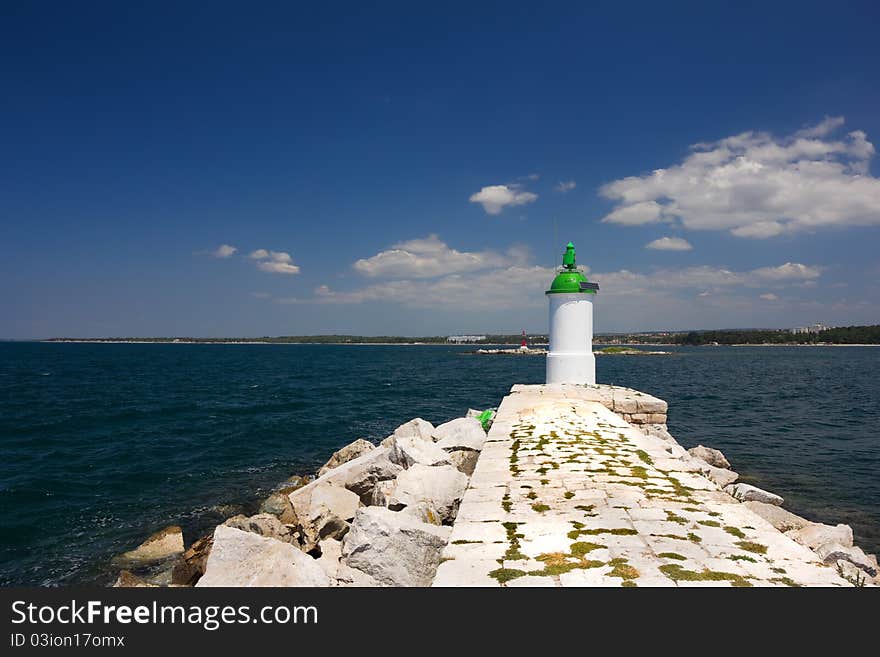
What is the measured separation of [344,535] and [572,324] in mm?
9454

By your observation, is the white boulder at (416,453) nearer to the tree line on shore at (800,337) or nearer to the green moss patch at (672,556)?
the green moss patch at (672,556)

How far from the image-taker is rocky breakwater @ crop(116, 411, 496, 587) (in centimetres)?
532

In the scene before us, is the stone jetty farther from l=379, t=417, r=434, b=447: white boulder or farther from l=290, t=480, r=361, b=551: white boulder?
l=379, t=417, r=434, b=447: white boulder

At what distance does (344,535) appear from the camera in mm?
7977

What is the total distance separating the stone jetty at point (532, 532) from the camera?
4316mm

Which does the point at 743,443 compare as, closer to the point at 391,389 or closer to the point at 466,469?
the point at 466,469

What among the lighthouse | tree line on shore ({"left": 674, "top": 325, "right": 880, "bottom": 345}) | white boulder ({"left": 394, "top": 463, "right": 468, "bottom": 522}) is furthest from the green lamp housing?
tree line on shore ({"left": 674, "top": 325, "right": 880, "bottom": 345})

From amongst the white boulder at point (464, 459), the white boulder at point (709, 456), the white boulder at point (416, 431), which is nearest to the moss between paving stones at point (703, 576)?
the white boulder at point (464, 459)

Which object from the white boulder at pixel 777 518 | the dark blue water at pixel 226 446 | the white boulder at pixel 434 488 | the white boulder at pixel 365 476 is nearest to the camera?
the white boulder at pixel 434 488

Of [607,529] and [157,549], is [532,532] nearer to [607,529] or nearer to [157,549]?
[607,529]

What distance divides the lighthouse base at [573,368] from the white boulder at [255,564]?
10981mm

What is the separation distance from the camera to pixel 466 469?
10.6 m

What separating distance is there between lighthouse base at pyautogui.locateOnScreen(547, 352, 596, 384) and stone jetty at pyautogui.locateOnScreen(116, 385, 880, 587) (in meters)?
4.59
